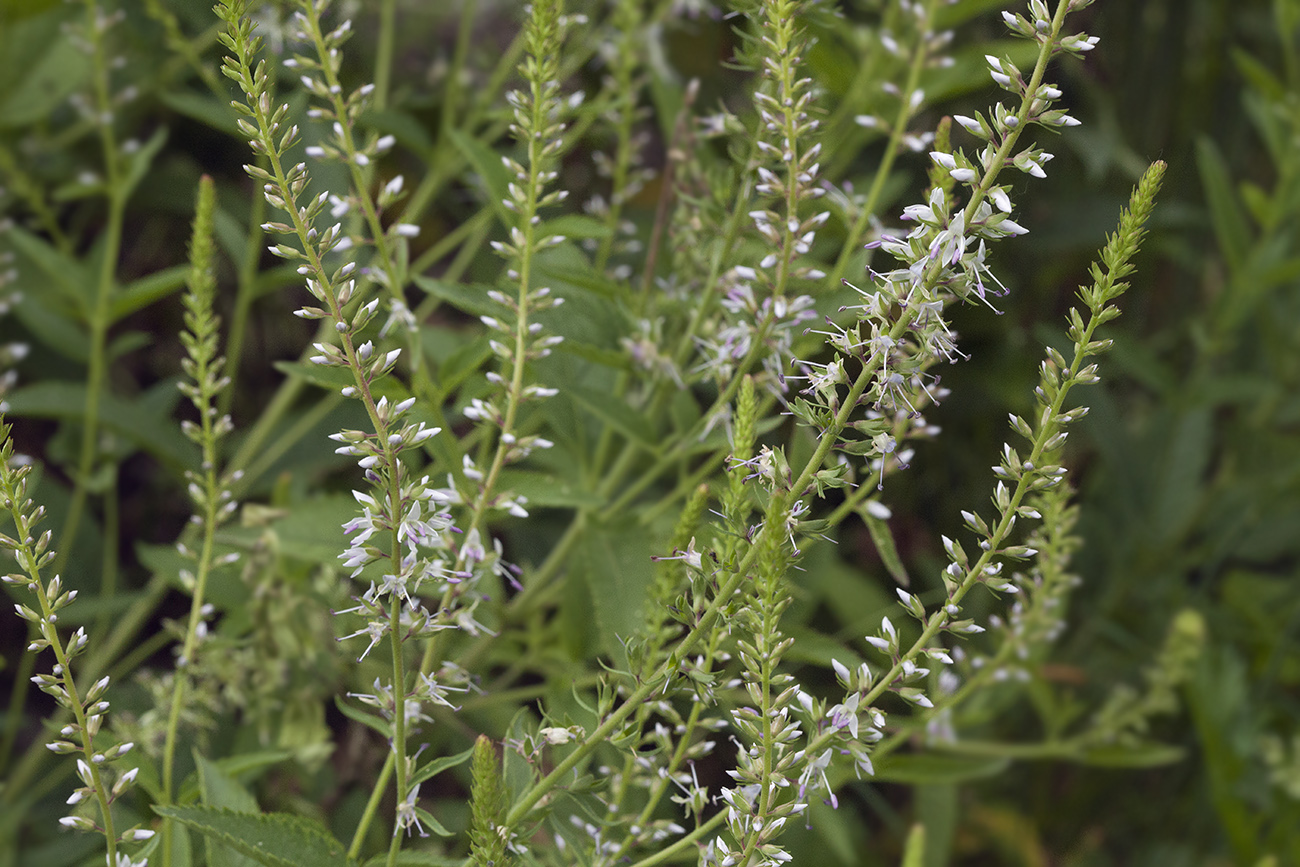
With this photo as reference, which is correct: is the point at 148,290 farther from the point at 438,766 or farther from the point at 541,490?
the point at 438,766

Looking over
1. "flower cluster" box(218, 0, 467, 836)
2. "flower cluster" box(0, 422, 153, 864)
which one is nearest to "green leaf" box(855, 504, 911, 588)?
"flower cluster" box(218, 0, 467, 836)

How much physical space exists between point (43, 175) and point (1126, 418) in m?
2.02

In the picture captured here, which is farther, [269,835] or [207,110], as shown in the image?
[207,110]

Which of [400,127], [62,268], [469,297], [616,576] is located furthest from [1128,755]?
[62,268]

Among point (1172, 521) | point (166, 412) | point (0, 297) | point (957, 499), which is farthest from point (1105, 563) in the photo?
point (0, 297)

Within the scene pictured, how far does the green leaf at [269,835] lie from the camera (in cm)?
67

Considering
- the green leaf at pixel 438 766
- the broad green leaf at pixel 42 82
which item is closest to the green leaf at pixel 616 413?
the green leaf at pixel 438 766

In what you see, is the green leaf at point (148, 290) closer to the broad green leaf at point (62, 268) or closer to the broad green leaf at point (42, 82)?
the broad green leaf at point (62, 268)

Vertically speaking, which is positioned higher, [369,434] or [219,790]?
[369,434]

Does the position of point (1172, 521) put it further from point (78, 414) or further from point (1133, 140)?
point (78, 414)

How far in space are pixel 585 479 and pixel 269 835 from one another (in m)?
0.52

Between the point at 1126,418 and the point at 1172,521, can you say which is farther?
the point at 1126,418

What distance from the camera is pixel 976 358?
1.88 meters

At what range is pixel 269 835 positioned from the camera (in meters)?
0.72
